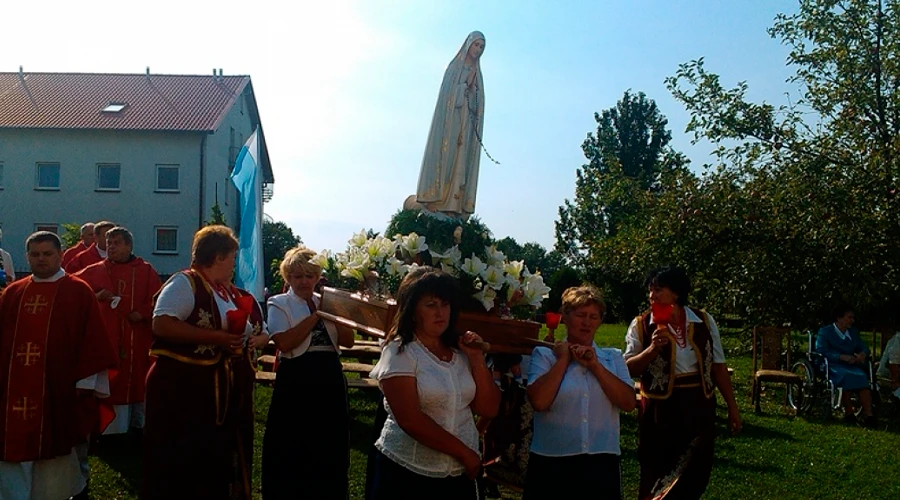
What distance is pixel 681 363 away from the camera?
553cm

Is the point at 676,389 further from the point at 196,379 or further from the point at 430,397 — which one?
the point at 196,379

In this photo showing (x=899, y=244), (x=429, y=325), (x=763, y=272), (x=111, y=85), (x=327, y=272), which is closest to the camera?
(x=429, y=325)

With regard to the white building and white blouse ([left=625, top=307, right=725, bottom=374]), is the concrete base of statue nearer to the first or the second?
white blouse ([left=625, top=307, right=725, bottom=374])

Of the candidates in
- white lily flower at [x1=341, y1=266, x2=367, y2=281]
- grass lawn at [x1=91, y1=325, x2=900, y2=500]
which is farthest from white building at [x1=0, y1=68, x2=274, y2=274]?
white lily flower at [x1=341, y1=266, x2=367, y2=281]

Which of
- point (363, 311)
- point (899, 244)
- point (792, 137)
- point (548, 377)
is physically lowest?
point (548, 377)

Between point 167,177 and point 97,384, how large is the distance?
100ft

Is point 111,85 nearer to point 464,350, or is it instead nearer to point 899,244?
point 899,244

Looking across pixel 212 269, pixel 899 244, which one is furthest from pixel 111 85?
pixel 212 269

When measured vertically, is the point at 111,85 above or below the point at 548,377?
above

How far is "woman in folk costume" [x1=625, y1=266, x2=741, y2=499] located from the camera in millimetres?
5402

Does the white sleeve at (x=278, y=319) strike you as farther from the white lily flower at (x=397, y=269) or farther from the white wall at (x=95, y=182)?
the white wall at (x=95, y=182)

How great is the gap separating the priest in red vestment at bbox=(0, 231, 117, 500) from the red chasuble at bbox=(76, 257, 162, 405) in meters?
2.28

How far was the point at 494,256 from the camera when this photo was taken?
512 cm

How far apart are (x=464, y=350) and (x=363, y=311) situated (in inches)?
54.3
